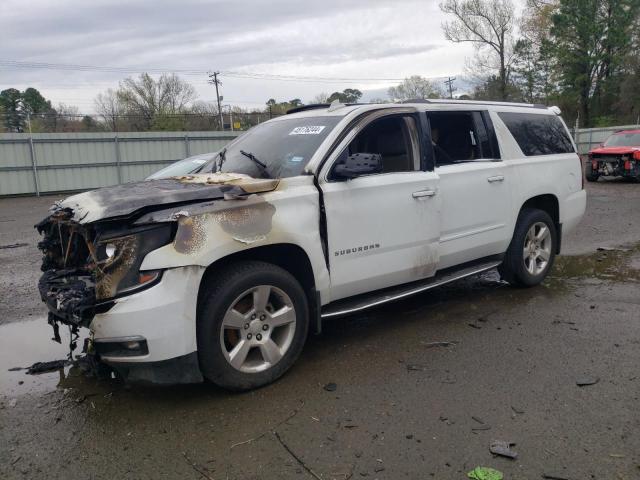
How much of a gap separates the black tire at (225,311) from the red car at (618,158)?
16560mm

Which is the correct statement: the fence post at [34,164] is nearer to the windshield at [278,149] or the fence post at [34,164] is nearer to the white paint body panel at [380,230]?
the windshield at [278,149]

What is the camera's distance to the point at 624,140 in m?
17.9

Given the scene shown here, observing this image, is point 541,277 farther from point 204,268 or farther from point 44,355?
point 44,355

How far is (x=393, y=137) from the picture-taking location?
4.82 meters

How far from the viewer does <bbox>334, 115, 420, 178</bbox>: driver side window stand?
15.5 ft

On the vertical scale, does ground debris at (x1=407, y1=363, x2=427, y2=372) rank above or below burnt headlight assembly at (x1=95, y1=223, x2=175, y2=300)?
below

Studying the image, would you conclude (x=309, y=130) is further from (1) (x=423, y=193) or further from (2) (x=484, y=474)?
(2) (x=484, y=474)

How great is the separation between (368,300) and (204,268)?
1.51 m

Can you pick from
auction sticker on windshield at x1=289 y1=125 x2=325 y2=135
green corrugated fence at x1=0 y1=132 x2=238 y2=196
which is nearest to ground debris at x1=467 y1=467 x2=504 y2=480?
auction sticker on windshield at x1=289 y1=125 x2=325 y2=135

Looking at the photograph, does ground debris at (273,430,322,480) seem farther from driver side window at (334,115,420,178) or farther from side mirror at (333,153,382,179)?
driver side window at (334,115,420,178)

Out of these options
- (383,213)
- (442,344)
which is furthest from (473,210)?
(442,344)

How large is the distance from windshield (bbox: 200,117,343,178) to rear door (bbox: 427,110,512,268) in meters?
1.18

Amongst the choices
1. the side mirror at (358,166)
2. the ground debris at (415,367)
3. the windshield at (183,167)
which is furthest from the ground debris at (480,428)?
the windshield at (183,167)

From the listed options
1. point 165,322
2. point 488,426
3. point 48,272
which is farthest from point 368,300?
point 48,272
